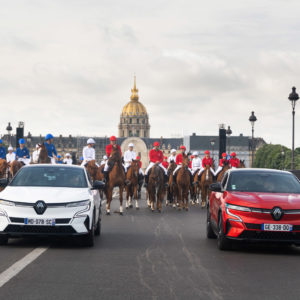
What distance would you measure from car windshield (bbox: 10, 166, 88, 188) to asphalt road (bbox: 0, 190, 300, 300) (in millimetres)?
1032

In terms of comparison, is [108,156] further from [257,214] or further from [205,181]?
[257,214]

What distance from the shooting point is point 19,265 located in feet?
31.0

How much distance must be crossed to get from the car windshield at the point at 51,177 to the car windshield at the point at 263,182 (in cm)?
273

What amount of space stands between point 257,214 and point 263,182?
1643 mm

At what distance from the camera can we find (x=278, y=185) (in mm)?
12719

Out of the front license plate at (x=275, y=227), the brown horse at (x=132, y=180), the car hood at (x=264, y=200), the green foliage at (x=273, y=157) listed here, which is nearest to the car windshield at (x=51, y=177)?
the car hood at (x=264, y=200)

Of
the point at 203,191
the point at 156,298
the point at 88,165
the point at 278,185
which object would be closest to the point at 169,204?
the point at 203,191

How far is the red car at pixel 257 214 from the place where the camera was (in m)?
11.2

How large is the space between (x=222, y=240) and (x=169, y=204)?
17153 mm

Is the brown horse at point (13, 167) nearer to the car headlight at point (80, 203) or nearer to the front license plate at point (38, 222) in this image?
the car headlight at point (80, 203)

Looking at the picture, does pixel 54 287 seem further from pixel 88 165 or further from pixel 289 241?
pixel 88 165

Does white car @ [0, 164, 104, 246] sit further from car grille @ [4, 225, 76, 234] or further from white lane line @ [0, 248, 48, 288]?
white lane line @ [0, 248, 48, 288]

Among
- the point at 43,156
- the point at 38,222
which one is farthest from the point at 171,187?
the point at 38,222

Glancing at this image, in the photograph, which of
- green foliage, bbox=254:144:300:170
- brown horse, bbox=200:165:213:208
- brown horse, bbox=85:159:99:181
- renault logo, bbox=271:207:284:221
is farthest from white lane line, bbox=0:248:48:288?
green foliage, bbox=254:144:300:170
